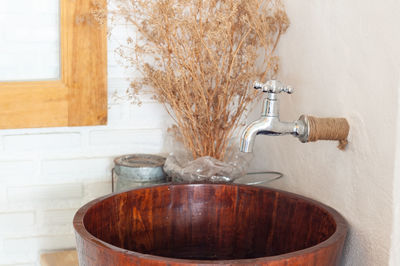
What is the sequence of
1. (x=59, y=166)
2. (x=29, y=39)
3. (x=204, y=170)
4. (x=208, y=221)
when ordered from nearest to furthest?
(x=208, y=221), (x=204, y=170), (x=29, y=39), (x=59, y=166)

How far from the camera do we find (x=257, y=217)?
1.34 m

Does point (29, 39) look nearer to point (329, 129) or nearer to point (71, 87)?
point (71, 87)

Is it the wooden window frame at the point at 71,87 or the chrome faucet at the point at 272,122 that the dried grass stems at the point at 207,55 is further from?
the chrome faucet at the point at 272,122

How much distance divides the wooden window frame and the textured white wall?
1.76ft

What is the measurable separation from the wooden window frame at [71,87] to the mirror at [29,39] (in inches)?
1.0

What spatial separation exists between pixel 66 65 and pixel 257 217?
27.2 inches

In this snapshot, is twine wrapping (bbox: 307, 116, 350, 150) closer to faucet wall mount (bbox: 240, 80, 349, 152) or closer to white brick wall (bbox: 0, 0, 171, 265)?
faucet wall mount (bbox: 240, 80, 349, 152)

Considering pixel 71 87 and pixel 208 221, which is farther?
pixel 71 87

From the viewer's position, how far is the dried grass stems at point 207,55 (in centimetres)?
145

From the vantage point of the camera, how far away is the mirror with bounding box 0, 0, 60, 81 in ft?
5.19

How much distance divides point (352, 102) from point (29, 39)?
903 millimetres

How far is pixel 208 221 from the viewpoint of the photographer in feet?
4.47

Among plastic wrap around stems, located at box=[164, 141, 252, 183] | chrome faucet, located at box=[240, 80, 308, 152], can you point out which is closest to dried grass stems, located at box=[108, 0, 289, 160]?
plastic wrap around stems, located at box=[164, 141, 252, 183]

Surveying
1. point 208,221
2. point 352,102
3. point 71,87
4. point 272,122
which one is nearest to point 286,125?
point 272,122
